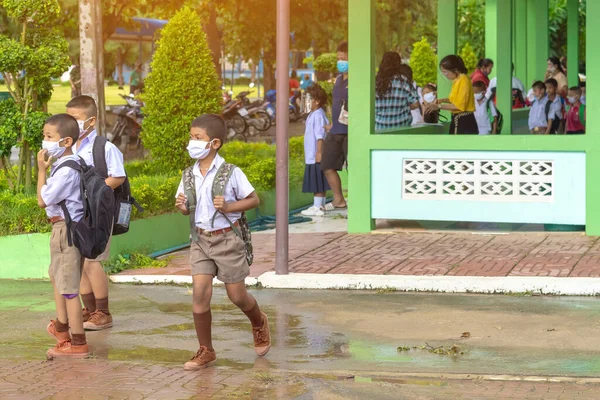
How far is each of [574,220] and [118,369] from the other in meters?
6.01

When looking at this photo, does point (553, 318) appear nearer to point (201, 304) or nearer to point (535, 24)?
point (201, 304)

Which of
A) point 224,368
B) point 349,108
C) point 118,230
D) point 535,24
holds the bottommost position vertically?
point 224,368

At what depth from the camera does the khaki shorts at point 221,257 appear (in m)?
6.62

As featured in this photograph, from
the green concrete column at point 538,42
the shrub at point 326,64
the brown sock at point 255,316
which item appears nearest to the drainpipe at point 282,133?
the brown sock at point 255,316

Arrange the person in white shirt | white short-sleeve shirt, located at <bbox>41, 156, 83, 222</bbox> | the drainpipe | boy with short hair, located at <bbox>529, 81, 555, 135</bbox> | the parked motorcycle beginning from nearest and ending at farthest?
white short-sleeve shirt, located at <bbox>41, 156, 83, 222</bbox>, the drainpipe, the person in white shirt, boy with short hair, located at <bbox>529, 81, 555, 135</bbox>, the parked motorcycle

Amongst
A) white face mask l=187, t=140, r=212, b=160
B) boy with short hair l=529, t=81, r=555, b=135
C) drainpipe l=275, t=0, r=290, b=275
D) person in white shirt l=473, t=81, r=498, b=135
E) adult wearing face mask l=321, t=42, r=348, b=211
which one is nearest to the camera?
white face mask l=187, t=140, r=212, b=160

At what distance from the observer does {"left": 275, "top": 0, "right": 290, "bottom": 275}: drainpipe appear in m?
9.21

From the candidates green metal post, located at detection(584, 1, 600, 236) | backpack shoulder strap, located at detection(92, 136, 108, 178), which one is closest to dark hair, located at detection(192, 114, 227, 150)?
backpack shoulder strap, located at detection(92, 136, 108, 178)

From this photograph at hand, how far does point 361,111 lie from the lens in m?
11.9

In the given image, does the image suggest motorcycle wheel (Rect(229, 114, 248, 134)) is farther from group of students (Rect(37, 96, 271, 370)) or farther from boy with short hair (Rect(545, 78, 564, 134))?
group of students (Rect(37, 96, 271, 370))

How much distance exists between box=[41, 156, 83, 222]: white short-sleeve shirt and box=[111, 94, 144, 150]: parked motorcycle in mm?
18143

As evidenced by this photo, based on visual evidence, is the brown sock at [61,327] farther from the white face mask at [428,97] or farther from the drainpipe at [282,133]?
the white face mask at [428,97]

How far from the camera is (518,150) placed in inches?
446

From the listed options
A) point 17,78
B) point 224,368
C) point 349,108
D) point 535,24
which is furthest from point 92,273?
point 535,24
